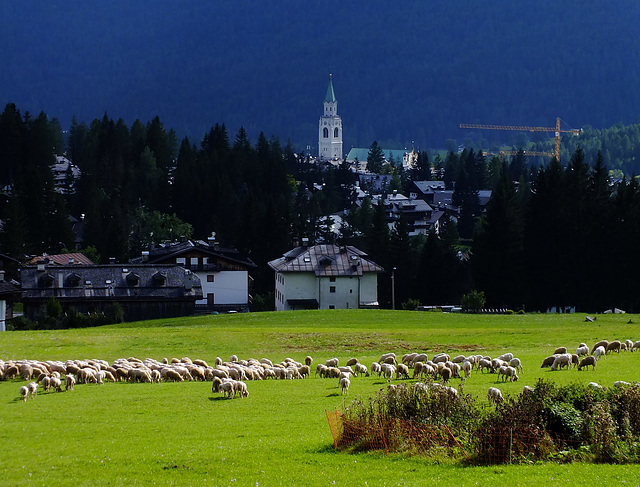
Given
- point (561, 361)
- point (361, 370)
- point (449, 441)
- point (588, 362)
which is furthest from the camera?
point (361, 370)

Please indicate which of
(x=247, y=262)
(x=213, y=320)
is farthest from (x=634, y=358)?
(x=247, y=262)

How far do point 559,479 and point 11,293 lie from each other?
63.3 metres

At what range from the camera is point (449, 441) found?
22.7 metres

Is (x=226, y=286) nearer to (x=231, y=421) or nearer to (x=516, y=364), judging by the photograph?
(x=516, y=364)

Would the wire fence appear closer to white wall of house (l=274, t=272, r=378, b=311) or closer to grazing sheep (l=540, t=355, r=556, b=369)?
grazing sheep (l=540, t=355, r=556, b=369)

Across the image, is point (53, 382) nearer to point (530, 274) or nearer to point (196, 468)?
point (196, 468)

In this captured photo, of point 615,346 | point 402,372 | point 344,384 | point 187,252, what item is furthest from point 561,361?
point 187,252

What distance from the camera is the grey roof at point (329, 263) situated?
335 feet

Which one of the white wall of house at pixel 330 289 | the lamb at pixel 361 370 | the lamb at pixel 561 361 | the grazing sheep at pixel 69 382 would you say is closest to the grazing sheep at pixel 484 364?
the lamb at pixel 561 361

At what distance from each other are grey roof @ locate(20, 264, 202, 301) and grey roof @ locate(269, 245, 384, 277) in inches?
515

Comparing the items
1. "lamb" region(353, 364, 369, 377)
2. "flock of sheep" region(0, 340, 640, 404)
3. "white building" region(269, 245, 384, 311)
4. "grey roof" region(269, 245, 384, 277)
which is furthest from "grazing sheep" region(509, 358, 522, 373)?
"white building" region(269, 245, 384, 311)

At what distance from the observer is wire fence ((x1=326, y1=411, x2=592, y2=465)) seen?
21.8 m

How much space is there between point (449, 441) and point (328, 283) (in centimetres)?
7995

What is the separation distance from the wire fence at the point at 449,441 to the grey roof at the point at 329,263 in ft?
255
